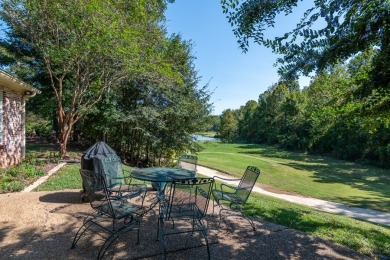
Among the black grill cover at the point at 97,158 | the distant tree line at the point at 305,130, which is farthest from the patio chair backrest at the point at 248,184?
the distant tree line at the point at 305,130

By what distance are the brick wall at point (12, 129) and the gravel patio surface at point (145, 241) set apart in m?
4.31

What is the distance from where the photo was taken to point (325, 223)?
4672 mm

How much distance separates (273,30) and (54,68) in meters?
11.0

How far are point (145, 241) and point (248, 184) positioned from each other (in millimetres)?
1759

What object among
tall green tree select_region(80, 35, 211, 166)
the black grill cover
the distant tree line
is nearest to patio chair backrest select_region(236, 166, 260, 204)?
the black grill cover

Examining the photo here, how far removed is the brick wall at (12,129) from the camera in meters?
7.62

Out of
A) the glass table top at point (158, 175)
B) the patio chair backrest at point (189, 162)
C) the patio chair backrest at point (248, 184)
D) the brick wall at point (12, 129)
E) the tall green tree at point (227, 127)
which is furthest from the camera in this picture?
the tall green tree at point (227, 127)

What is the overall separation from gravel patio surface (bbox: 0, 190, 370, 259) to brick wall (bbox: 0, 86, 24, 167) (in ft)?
14.1

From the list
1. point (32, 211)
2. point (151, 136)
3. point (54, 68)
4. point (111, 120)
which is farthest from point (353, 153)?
point (32, 211)

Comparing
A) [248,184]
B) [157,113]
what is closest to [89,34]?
[157,113]

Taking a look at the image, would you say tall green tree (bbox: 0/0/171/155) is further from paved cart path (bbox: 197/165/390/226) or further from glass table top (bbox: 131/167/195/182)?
paved cart path (bbox: 197/165/390/226)

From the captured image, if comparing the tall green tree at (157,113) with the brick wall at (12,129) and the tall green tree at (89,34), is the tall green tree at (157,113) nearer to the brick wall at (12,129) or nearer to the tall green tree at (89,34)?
the tall green tree at (89,34)

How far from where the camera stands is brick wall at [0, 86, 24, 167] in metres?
7.62

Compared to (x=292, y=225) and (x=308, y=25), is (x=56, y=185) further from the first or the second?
(x=308, y=25)
